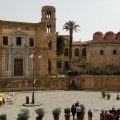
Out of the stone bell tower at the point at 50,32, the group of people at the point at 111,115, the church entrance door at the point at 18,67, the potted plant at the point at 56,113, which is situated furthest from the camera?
the stone bell tower at the point at 50,32

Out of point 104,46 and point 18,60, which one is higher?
point 104,46

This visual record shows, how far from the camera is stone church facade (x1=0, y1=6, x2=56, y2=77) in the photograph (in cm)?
4197

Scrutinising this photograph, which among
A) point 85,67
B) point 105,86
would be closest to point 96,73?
point 105,86

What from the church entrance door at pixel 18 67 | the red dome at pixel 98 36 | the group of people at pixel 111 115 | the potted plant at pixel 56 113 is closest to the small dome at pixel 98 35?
the red dome at pixel 98 36

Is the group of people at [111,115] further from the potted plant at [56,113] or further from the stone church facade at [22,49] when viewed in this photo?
the stone church facade at [22,49]

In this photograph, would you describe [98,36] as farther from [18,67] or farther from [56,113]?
[56,113]

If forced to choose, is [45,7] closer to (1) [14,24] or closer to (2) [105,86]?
(1) [14,24]

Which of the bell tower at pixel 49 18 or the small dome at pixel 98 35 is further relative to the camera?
the small dome at pixel 98 35

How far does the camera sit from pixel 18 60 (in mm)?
43406

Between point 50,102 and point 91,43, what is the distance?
31.1m

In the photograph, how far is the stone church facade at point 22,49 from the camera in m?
42.0

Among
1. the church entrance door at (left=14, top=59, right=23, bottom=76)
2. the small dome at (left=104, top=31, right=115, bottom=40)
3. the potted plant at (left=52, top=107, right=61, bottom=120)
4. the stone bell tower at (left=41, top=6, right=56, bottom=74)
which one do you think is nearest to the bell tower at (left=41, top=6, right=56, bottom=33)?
the stone bell tower at (left=41, top=6, right=56, bottom=74)

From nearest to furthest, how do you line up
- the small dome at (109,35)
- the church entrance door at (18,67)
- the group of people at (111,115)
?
the group of people at (111,115) → the church entrance door at (18,67) → the small dome at (109,35)

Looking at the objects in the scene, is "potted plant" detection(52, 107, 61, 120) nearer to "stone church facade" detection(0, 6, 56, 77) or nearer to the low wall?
the low wall
